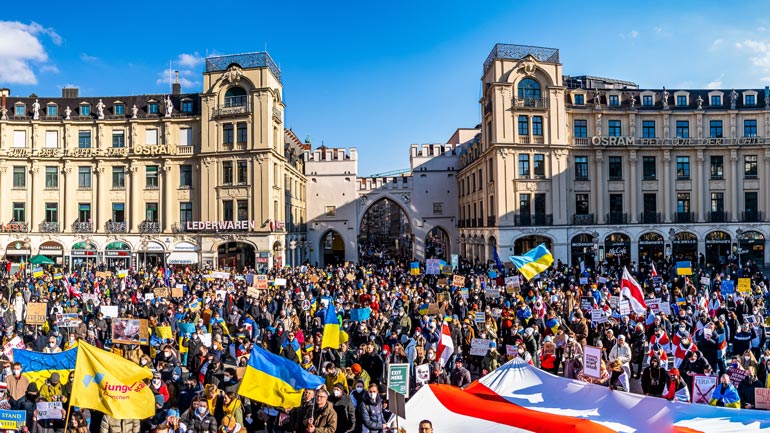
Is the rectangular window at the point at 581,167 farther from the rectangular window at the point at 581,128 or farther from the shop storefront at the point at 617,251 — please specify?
the shop storefront at the point at 617,251

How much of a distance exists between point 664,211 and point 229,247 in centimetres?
3424

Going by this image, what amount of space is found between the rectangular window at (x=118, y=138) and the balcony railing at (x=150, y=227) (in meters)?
6.78

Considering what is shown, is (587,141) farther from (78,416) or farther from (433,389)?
(78,416)

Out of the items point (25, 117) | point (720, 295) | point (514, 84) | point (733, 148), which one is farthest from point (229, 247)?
point (733, 148)

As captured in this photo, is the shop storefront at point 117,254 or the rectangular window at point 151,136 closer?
the shop storefront at point 117,254

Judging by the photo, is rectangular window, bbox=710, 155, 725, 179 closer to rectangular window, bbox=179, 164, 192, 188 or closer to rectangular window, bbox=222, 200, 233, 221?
rectangular window, bbox=222, 200, 233, 221

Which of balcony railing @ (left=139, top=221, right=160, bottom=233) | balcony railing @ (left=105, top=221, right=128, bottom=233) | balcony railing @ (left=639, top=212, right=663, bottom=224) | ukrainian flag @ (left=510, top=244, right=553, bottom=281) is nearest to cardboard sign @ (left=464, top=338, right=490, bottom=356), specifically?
ukrainian flag @ (left=510, top=244, right=553, bottom=281)

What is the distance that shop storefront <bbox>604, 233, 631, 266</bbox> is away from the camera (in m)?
42.2

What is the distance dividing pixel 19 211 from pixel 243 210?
1883cm

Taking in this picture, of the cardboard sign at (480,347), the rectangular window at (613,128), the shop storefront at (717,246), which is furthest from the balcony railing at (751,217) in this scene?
the cardboard sign at (480,347)

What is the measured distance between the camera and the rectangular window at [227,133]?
41.9 meters

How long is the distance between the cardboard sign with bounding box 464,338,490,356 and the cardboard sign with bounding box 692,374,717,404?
4.69 metres

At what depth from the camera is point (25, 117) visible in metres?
44.2

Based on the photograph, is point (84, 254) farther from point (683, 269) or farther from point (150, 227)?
point (683, 269)
